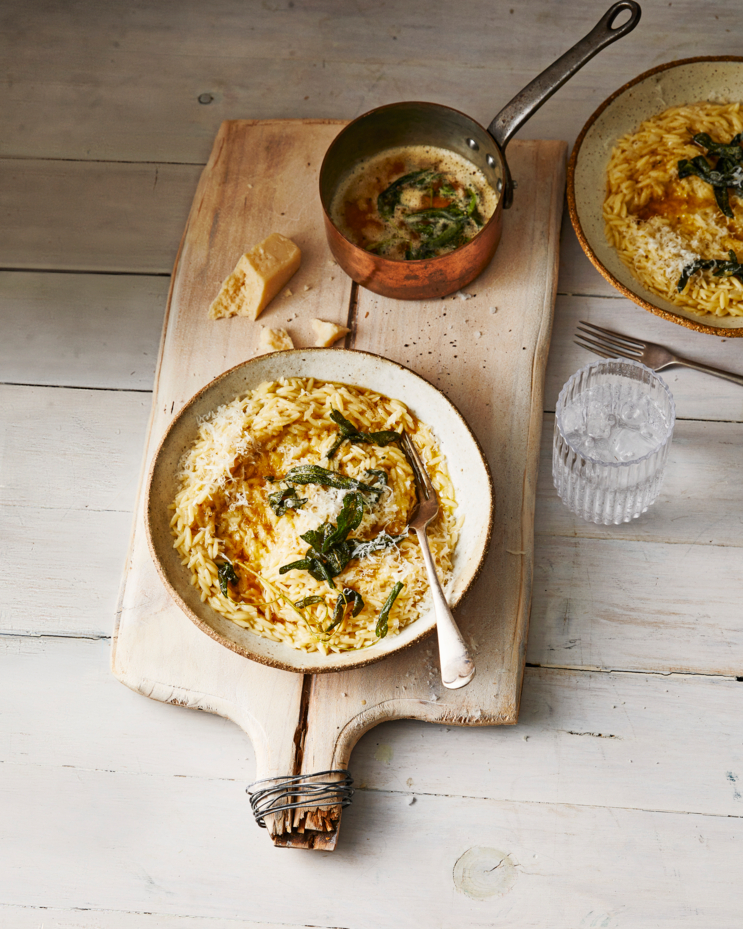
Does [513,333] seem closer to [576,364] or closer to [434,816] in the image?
[576,364]

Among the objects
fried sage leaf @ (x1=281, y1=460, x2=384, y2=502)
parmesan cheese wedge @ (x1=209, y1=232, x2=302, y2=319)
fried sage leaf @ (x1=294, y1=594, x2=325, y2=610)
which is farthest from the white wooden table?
fried sage leaf @ (x1=281, y1=460, x2=384, y2=502)

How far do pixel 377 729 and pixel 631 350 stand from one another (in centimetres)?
114

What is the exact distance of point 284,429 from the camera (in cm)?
197

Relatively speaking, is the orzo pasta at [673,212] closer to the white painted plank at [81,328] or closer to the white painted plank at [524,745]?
the white painted plank at [524,745]

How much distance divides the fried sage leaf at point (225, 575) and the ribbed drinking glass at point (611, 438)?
81 cm

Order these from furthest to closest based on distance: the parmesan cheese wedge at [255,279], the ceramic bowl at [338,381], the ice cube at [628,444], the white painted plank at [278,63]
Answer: the white painted plank at [278,63]
the parmesan cheese wedge at [255,279]
the ice cube at [628,444]
the ceramic bowl at [338,381]

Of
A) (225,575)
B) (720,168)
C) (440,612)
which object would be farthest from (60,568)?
(720,168)

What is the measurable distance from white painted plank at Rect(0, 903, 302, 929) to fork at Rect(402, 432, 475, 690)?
0.69 meters

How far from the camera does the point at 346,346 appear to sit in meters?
2.21

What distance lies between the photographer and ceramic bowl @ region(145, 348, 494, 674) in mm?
1771

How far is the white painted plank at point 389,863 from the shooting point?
5.98 ft

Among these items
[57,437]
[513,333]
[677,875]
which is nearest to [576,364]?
[513,333]

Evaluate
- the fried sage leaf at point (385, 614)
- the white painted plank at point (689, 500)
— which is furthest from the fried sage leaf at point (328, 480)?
the white painted plank at point (689, 500)

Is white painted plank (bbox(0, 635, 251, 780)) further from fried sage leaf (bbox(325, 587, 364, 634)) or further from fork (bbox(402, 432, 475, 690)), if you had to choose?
fork (bbox(402, 432, 475, 690))
